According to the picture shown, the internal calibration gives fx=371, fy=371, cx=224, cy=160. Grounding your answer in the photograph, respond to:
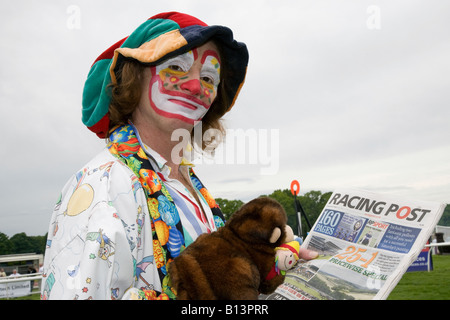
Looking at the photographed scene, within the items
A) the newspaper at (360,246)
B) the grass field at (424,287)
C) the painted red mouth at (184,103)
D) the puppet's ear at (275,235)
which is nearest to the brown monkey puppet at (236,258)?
the puppet's ear at (275,235)

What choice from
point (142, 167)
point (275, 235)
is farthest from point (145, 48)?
point (275, 235)

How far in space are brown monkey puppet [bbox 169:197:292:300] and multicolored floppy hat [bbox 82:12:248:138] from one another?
784 mm

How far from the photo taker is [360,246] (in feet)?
4.94

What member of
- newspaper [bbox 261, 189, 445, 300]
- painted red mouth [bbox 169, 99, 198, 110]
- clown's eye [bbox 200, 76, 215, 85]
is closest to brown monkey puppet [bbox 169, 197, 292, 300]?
newspaper [bbox 261, 189, 445, 300]

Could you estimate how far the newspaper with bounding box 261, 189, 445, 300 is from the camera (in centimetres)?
133

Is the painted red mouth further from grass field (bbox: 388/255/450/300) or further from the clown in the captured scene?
grass field (bbox: 388/255/450/300)

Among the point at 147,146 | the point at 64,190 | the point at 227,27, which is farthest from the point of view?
the point at 227,27

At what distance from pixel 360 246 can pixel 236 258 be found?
57cm

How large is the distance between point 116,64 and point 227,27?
1.89 ft

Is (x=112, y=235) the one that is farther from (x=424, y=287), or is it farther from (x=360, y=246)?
(x=424, y=287)

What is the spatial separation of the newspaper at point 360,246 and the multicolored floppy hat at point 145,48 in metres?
0.96
